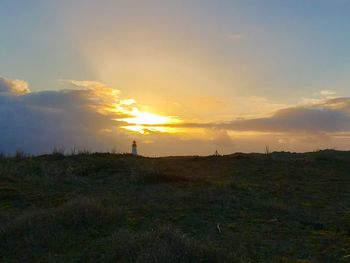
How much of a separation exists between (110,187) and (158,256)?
7717mm

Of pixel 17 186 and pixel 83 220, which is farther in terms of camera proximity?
pixel 17 186

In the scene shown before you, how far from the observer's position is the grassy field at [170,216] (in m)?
7.61

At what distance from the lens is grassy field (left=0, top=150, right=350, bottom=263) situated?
7.61m

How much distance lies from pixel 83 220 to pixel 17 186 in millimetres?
5886

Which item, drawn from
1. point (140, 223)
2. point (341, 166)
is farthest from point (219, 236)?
point (341, 166)

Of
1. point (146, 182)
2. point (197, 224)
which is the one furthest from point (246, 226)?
point (146, 182)

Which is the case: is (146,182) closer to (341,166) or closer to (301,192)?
(301,192)

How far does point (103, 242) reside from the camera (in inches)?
315

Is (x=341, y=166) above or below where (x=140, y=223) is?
above

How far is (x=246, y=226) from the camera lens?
31.4 ft

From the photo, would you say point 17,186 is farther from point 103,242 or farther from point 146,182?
point 103,242

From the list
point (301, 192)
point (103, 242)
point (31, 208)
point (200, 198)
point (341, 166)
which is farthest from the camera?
point (341, 166)

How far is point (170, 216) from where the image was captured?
1002 centimetres

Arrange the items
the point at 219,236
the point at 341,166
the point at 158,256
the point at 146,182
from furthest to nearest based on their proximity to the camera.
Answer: the point at 341,166 < the point at 146,182 < the point at 219,236 < the point at 158,256
